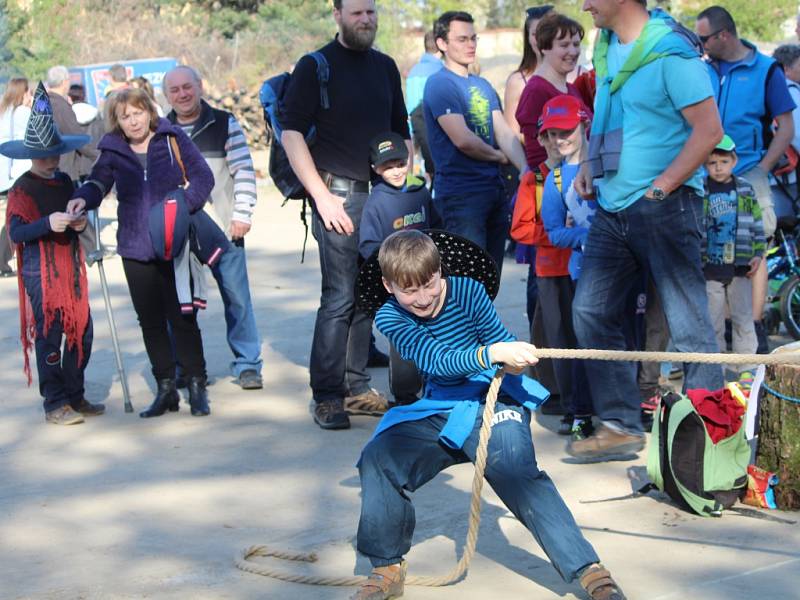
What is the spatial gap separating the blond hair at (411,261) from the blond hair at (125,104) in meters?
3.15

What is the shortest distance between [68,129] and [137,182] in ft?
19.0

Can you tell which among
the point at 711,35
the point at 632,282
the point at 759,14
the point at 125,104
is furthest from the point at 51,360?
the point at 759,14

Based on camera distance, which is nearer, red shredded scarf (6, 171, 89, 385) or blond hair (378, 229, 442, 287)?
blond hair (378, 229, 442, 287)

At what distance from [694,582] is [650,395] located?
2.47 meters

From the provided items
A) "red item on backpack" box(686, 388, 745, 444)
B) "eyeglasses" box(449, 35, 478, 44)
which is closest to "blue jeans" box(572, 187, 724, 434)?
"red item on backpack" box(686, 388, 745, 444)

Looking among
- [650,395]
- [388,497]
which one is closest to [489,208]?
[650,395]

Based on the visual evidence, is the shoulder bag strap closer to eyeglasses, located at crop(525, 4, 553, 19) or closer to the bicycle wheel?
eyeglasses, located at crop(525, 4, 553, 19)

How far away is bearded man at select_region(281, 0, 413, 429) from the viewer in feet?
21.9

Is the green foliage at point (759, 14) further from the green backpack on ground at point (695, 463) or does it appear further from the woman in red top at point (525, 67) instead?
the green backpack on ground at point (695, 463)

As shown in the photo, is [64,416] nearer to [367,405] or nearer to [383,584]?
[367,405]

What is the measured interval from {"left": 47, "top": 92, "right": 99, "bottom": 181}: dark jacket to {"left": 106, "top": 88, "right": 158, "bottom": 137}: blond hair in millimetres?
5236

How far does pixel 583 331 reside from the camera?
5.76 meters

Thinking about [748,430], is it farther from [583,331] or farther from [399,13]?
[399,13]

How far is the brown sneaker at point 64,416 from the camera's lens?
23.2ft
